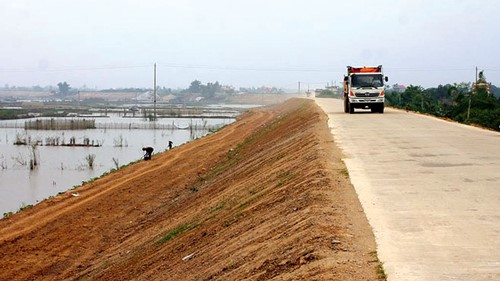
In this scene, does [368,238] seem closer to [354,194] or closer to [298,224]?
[298,224]

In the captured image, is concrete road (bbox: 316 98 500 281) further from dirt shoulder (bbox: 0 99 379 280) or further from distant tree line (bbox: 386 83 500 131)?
distant tree line (bbox: 386 83 500 131)

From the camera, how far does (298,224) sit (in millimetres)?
9781

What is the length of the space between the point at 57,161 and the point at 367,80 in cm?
2083

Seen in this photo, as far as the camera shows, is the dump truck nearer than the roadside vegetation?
Yes

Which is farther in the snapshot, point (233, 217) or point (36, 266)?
point (36, 266)

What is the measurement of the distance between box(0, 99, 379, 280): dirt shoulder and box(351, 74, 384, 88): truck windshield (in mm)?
10254

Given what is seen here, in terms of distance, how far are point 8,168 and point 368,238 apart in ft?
118

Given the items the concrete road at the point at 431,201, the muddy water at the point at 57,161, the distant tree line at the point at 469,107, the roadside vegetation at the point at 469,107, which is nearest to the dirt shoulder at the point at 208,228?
the concrete road at the point at 431,201

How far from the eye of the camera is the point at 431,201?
A: 1098 cm

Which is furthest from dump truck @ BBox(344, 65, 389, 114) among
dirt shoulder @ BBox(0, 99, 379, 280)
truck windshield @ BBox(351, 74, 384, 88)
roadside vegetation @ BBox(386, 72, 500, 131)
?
dirt shoulder @ BBox(0, 99, 379, 280)

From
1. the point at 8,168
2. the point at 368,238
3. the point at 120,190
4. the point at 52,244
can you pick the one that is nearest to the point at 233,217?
the point at 368,238

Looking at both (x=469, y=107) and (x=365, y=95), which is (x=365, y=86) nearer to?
(x=365, y=95)

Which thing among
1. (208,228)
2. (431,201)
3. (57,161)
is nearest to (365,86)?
(57,161)

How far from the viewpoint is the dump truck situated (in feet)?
117
